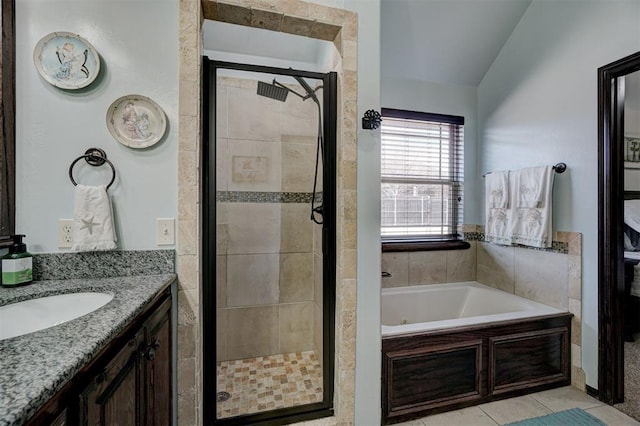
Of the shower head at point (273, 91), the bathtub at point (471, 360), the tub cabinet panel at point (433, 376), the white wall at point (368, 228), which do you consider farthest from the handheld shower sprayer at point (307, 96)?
the tub cabinet panel at point (433, 376)

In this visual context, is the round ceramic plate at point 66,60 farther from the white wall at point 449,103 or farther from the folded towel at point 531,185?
the folded towel at point 531,185

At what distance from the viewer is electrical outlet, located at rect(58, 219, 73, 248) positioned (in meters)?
1.29

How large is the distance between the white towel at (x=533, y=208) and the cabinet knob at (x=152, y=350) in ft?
8.69

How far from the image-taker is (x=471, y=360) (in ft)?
6.43

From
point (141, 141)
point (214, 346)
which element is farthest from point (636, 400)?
point (141, 141)

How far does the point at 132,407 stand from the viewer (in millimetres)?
982

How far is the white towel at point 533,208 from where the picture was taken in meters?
2.31

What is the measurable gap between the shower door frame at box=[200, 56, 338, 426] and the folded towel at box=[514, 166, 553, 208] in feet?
5.71

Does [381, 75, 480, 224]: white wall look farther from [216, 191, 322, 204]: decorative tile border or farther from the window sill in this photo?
[216, 191, 322, 204]: decorative tile border

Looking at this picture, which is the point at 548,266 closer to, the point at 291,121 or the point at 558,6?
the point at 558,6

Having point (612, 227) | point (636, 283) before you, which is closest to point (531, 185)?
point (612, 227)

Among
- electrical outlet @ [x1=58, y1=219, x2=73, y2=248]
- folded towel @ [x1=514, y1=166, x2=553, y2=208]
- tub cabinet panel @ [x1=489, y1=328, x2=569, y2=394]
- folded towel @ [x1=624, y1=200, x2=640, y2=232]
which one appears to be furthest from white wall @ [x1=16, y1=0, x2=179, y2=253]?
folded towel @ [x1=624, y1=200, x2=640, y2=232]

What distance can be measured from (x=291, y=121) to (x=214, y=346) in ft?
5.18

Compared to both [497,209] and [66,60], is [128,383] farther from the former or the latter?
[497,209]
